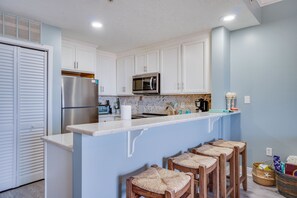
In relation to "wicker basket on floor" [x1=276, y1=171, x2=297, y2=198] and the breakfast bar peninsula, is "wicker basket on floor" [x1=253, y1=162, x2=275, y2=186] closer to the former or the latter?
"wicker basket on floor" [x1=276, y1=171, x2=297, y2=198]

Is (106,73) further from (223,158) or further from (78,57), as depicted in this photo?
(223,158)

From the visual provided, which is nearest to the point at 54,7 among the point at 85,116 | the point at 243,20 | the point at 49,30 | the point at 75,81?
the point at 49,30

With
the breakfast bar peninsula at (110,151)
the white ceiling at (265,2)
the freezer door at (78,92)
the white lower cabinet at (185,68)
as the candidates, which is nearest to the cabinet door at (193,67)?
the white lower cabinet at (185,68)

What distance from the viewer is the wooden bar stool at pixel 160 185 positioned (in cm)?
117

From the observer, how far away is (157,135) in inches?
71.2

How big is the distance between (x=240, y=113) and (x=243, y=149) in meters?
0.83

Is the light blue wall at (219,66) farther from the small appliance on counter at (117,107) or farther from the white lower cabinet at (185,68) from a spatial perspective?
the small appliance on counter at (117,107)

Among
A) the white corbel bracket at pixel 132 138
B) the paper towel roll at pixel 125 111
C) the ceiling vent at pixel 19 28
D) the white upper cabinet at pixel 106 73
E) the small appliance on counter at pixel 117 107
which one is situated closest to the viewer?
the white corbel bracket at pixel 132 138

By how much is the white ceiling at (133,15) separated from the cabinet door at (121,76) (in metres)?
1.19

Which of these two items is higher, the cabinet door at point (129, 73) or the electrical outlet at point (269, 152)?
the cabinet door at point (129, 73)

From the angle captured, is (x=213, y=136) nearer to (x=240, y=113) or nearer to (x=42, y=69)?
(x=240, y=113)

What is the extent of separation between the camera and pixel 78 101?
323 centimetres

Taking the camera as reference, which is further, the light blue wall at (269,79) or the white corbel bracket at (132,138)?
the light blue wall at (269,79)

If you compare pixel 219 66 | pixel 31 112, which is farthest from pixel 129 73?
pixel 31 112
